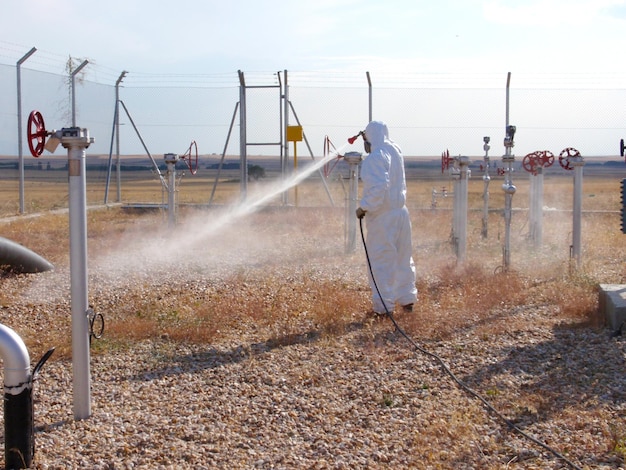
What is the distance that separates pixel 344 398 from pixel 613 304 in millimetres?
2725

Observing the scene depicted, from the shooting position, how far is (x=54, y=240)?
12180mm

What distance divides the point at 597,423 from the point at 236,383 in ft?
7.35

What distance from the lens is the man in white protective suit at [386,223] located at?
275 inches

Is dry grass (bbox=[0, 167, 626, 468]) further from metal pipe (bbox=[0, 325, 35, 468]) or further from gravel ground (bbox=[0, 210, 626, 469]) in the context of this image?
metal pipe (bbox=[0, 325, 35, 468])

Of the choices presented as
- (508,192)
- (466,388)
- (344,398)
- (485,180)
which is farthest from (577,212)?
(344,398)

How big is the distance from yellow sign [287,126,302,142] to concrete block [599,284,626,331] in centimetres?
978

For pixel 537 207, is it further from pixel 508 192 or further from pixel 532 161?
pixel 508 192

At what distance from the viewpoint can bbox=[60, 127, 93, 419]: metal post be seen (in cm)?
443

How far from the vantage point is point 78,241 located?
175 inches

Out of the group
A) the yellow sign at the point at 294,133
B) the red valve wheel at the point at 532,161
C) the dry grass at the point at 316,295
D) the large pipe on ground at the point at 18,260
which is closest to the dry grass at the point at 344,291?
the dry grass at the point at 316,295

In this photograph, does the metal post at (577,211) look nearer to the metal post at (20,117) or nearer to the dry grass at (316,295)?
the dry grass at (316,295)

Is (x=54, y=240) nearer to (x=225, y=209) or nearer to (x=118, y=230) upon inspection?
(x=118, y=230)

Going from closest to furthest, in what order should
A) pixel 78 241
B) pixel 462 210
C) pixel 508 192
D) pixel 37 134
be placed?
pixel 78 241 < pixel 37 134 < pixel 508 192 < pixel 462 210

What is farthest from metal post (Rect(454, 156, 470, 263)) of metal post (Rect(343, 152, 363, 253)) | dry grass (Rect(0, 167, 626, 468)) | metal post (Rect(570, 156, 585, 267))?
metal post (Rect(343, 152, 363, 253))
